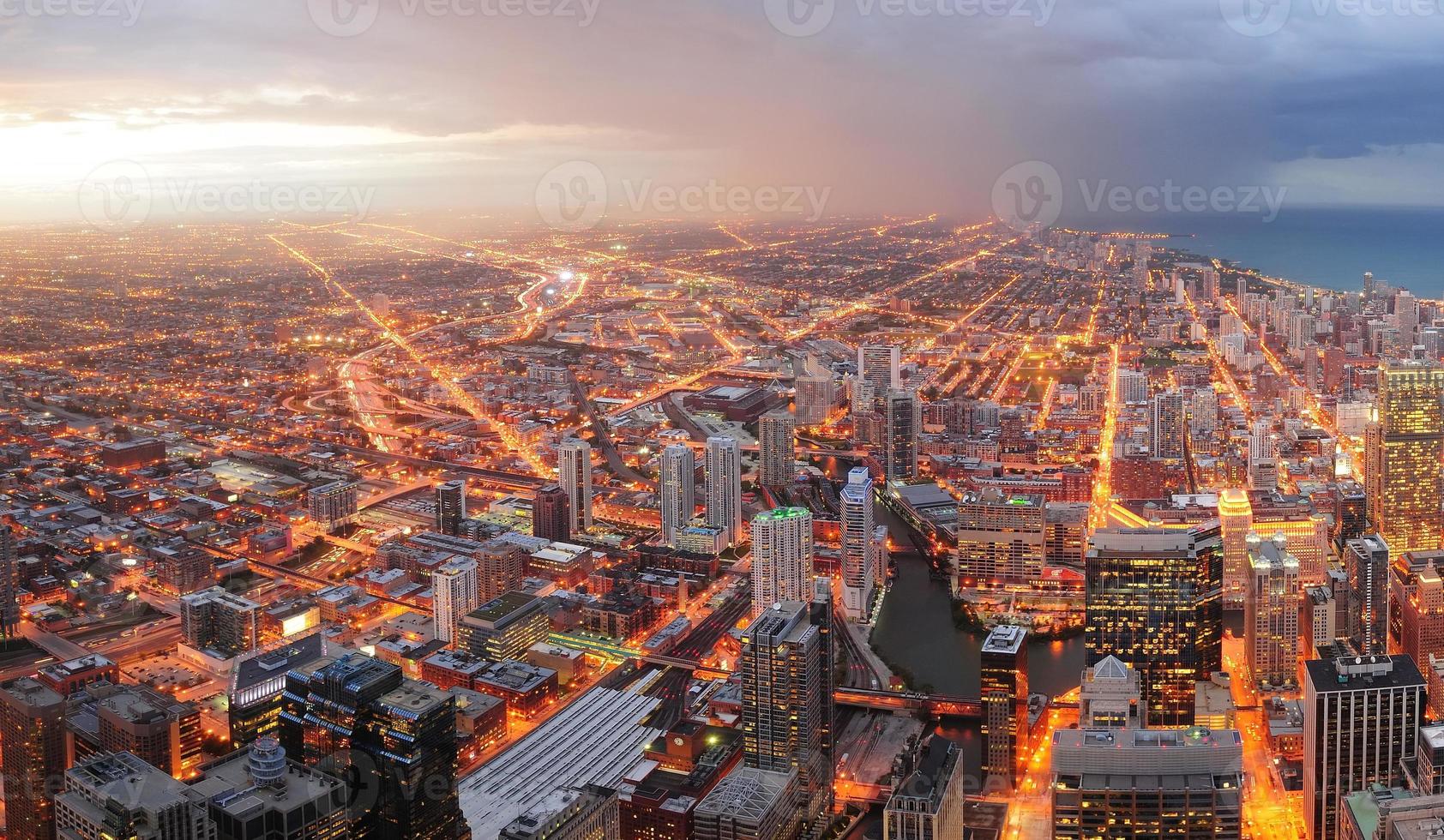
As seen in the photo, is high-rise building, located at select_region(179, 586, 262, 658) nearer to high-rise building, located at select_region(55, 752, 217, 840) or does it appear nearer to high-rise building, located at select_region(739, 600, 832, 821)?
high-rise building, located at select_region(55, 752, 217, 840)

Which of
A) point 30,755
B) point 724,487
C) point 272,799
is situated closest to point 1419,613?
point 724,487

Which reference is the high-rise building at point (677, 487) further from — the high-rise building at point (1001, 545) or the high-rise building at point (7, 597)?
the high-rise building at point (7, 597)

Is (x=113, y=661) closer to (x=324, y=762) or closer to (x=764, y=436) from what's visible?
(x=324, y=762)

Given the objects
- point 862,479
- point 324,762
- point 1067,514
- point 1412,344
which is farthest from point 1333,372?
Result: point 324,762

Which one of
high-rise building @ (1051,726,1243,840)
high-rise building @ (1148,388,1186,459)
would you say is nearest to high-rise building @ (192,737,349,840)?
high-rise building @ (1051,726,1243,840)

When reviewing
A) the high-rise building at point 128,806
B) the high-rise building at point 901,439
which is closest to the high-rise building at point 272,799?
the high-rise building at point 128,806
